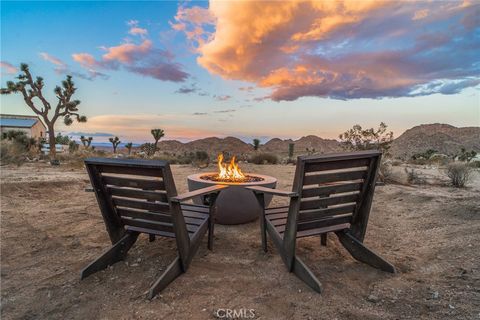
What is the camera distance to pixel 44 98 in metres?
20.4

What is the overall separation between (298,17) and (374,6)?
1.76 meters

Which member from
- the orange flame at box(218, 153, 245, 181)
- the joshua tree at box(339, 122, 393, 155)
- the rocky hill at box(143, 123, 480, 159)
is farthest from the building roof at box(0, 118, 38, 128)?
the orange flame at box(218, 153, 245, 181)

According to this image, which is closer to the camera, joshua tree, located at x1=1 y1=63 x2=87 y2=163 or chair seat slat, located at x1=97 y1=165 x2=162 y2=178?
chair seat slat, located at x1=97 y1=165 x2=162 y2=178

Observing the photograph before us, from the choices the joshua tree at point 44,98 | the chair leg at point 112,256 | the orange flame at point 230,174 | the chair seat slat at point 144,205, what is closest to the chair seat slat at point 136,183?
the chair seat slat at point 144,205

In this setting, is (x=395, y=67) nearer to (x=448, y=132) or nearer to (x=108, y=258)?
(x=108, y=258)

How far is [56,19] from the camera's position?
7918 mm

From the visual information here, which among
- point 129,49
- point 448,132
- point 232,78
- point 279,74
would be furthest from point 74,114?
point 448,132

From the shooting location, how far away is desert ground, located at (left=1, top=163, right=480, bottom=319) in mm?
2135

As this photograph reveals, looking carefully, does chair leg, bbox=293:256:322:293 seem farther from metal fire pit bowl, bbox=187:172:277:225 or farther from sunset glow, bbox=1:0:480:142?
sunset glow, bbox=1:0:480:142

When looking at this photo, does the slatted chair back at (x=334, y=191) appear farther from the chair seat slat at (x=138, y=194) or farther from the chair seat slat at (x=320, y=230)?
the chair seat slat at (x=138, y=194)

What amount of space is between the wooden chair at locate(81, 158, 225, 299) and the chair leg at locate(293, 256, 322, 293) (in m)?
0.98

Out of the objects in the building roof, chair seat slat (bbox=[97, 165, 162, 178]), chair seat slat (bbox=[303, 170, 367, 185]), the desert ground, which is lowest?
the desert ground

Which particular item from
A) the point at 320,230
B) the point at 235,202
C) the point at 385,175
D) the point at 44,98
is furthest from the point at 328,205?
the point at 44,98

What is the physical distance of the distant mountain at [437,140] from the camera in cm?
3391
